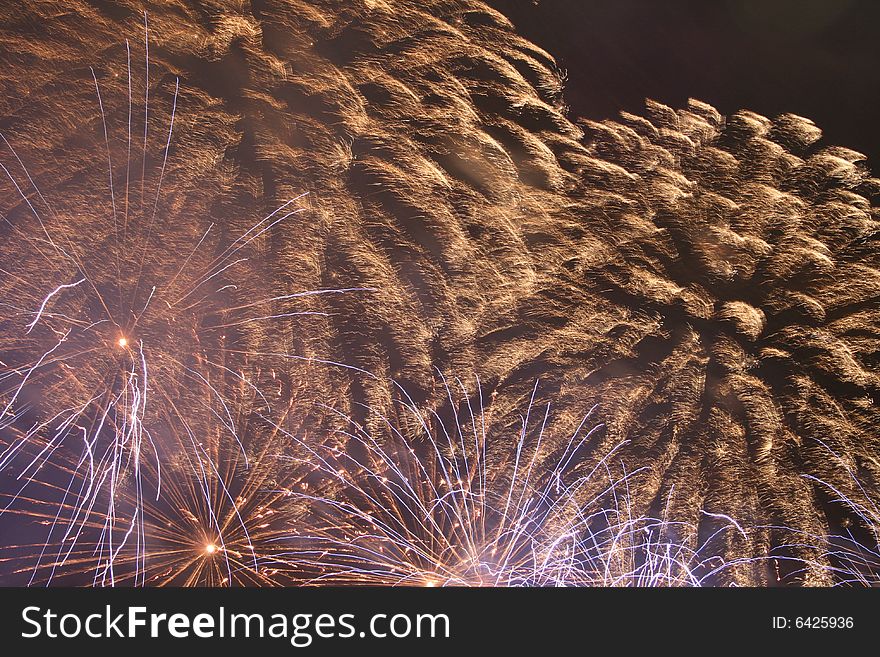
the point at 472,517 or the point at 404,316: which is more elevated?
the point at 404,316

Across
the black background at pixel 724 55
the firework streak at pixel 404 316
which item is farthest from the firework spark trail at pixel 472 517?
the black background at pixel 724 55

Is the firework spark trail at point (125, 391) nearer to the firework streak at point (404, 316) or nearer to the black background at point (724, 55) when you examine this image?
the firework streak at point (404, 316)

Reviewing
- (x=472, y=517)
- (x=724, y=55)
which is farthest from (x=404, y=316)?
(x=724, y=55)

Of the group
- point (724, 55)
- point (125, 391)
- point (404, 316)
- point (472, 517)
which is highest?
point (724, 55)

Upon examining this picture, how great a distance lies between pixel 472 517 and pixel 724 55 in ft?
2.86

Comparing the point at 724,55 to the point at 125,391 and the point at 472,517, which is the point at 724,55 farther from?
the point at 125,391

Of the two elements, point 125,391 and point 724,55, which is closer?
point 125,391

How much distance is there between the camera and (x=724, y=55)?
3.60ft

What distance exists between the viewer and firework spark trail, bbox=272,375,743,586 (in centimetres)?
100

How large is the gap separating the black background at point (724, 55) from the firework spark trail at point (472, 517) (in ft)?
1.85

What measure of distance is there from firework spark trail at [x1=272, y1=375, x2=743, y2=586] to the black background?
563mm

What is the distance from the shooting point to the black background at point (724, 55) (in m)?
1.07

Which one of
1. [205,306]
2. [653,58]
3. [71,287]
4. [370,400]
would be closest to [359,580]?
[370,400]

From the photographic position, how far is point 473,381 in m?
1.05
